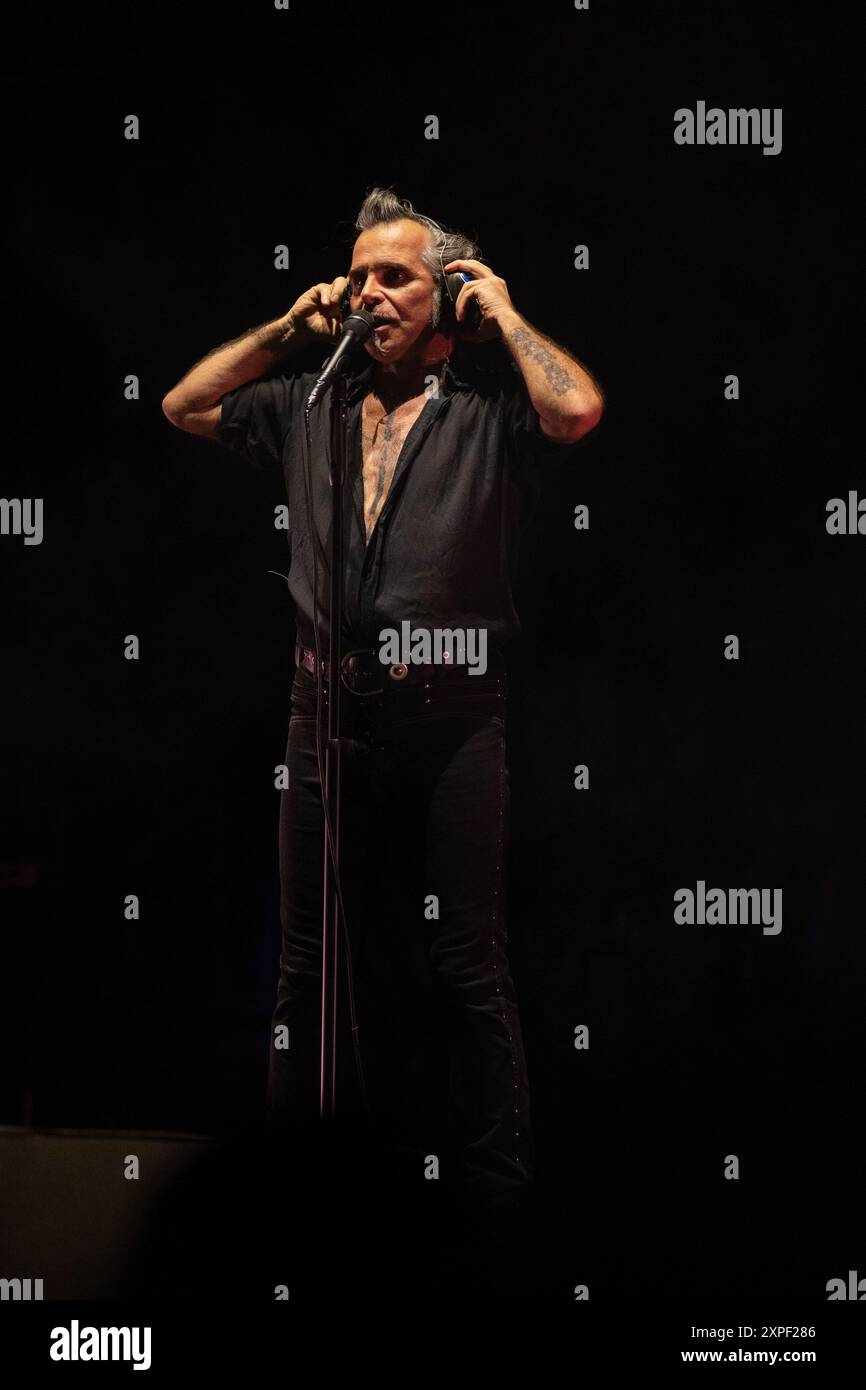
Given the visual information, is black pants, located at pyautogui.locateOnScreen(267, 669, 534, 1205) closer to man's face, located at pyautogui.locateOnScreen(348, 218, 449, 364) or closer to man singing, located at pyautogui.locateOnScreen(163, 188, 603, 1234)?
man singing, located at pyautogui.locateOnScreen(163, 188, 603, 1234)

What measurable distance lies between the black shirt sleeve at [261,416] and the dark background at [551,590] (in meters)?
0.07

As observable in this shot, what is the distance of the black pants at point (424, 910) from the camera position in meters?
2.53

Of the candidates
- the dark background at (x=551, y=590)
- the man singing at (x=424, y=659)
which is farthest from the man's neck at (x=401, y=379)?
the dark background at (x=551, y=590)

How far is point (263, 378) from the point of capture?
265 cm

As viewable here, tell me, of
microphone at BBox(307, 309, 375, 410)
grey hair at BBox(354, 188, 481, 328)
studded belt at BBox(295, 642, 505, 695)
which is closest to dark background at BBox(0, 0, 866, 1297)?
grey hair at BBox(354, 188, 481, 328)

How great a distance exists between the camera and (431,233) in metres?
2.62

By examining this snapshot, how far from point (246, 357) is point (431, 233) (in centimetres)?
43

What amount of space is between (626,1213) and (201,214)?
83.6 inches

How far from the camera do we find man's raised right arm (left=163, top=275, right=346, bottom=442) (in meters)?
2.60

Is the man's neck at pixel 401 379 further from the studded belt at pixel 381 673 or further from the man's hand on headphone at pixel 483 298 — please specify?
the studded belt at pixel 381 673

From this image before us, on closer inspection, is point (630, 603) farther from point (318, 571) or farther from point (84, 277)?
point (84, 277)

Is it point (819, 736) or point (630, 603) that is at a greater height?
point (630, 603)
